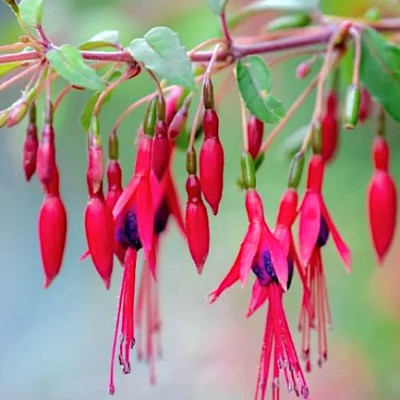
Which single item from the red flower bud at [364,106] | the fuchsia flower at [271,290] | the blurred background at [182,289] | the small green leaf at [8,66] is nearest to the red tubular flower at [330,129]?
the red flower bud at [364,106]

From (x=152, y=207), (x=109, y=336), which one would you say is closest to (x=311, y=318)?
(x=152, y=207)

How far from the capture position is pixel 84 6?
1648 mm

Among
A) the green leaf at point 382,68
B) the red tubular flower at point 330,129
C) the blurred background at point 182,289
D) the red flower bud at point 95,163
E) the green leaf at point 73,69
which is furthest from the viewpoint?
the blurred background at point 182,289

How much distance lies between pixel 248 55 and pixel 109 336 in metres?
1.28


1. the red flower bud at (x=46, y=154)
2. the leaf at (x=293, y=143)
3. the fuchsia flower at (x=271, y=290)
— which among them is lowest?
the fuchsia flower at (x=271, y=290)

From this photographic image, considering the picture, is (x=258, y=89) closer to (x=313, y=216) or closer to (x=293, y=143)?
(x=313, y=216)

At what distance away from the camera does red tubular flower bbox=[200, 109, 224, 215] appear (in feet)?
2.25

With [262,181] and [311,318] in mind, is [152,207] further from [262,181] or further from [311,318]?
[262,181]

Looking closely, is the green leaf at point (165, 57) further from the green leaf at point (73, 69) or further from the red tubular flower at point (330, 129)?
the red tubular flower at point (330, 129)

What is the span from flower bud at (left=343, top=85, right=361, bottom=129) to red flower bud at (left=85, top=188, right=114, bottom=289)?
22cm

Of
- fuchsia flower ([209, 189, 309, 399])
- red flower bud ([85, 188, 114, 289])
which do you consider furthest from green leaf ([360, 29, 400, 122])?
red flower bud ([85, 188, 114, 289])

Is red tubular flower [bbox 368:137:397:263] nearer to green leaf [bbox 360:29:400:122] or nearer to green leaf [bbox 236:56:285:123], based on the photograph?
green leaf [bbox 360:29:400:122]

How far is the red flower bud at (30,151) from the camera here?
0.71 m

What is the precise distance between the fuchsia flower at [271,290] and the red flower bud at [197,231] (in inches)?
1.1
